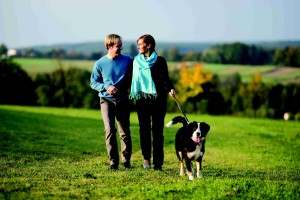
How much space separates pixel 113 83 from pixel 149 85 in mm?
967

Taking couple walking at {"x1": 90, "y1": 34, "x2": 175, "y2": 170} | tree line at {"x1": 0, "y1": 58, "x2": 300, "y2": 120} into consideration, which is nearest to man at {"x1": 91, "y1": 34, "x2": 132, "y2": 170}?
couple walking at {"x1": 90, "y1": 34, "x2": 175, "y2": 170}

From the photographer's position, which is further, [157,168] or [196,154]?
[157,168]

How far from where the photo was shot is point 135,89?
11.2 meters

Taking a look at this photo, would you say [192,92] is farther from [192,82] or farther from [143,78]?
[143,78]

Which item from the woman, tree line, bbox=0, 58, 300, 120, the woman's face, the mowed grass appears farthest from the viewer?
tree line, bbox=0, 58, 300, 120

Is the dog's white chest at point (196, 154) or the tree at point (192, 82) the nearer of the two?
the dog's white chest at point (196, 154)

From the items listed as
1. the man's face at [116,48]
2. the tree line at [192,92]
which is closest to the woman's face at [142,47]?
the man's face at [116,48]

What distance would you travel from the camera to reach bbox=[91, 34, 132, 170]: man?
11406 mm

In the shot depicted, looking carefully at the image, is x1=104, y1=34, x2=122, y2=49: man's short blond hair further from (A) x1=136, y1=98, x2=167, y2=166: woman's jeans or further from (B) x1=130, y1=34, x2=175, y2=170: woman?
(A) x1=136, y1=98, x2=167, y2=166: woman's jeans

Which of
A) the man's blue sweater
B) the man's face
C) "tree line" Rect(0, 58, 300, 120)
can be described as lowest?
"tree line" Rect(0, 58, 300, 120)

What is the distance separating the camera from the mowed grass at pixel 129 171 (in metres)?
8.82

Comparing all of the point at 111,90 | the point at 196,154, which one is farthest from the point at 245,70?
the point at 196,154

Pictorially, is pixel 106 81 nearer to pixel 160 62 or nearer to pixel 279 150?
pixel 160 62

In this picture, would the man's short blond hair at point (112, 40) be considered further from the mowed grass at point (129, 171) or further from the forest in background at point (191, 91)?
the forest in background at point (191, 91)
